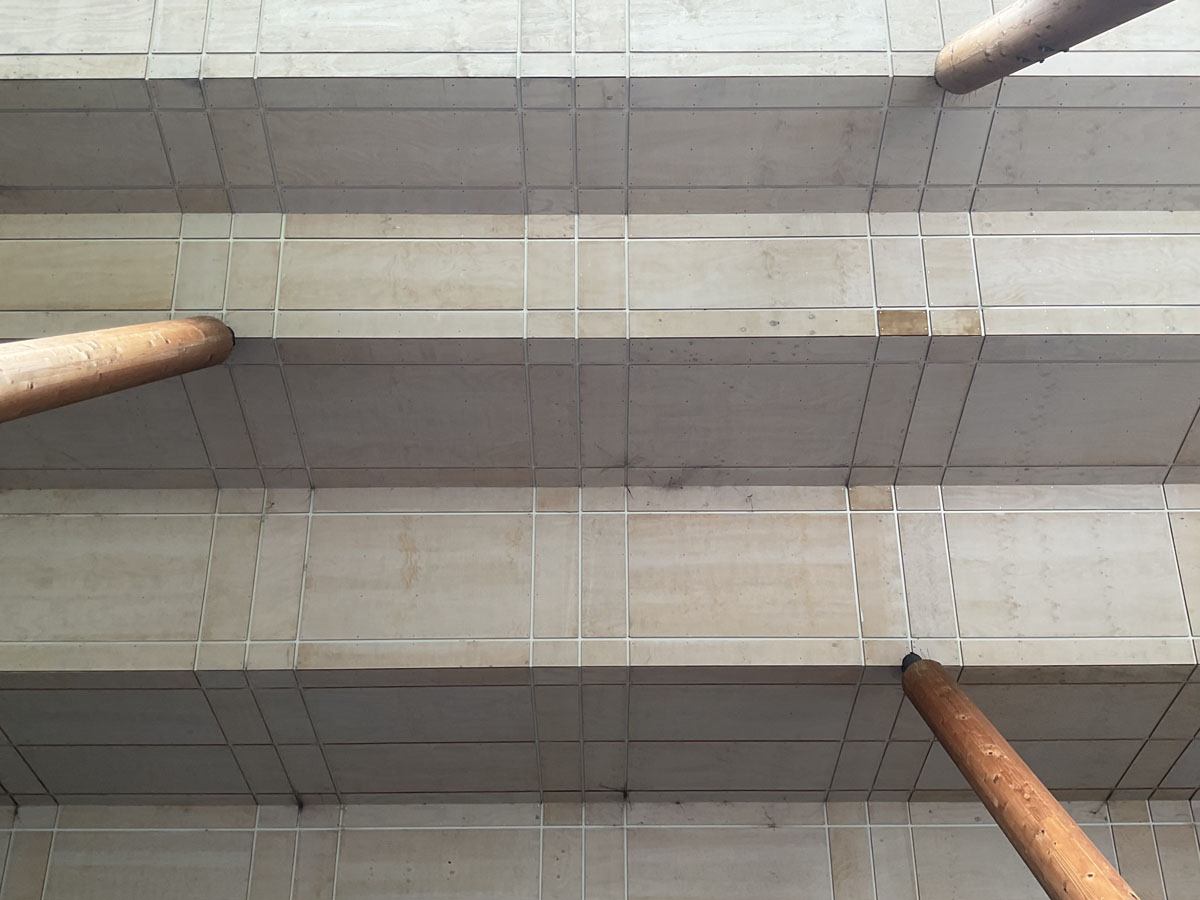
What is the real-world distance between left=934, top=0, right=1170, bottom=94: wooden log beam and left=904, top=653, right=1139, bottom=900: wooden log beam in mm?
2443

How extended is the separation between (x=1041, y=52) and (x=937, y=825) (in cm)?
378

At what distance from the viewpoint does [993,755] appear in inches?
134

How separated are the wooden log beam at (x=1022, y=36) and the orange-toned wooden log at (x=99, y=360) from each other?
3.22m

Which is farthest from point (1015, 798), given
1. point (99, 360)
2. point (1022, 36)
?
point (99, 360)

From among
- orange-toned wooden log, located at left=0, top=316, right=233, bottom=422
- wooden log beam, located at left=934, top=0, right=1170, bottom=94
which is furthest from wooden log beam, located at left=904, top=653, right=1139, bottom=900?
orange-toned wooden log, located at left=0, top=316, right=233, bottom=422

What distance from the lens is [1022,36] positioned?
131 inches

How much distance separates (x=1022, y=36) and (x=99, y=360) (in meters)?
3.38

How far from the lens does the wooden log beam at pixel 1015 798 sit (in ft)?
9.17

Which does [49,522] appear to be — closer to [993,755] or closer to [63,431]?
[63,431]

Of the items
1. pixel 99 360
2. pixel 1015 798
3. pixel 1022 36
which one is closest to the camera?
pixel 99 360

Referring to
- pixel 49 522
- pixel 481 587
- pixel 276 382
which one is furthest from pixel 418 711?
pixel 49 522

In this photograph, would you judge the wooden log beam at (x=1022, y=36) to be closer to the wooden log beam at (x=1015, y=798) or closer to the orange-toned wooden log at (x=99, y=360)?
the wooden log beam at (x=1015, y=798)

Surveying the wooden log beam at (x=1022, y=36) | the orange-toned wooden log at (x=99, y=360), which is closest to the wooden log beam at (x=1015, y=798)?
the wooden log beam at (x=1022, y=36)

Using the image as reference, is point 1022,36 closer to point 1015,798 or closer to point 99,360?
point 1015,798
